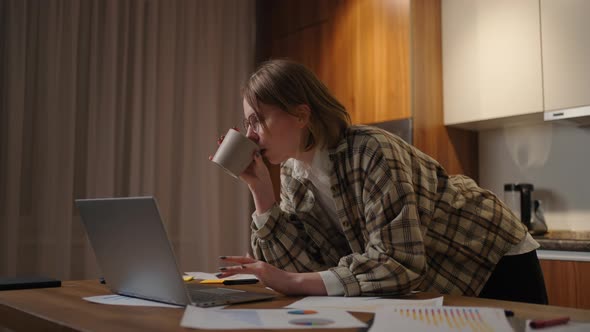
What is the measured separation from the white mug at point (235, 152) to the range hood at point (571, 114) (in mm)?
1661

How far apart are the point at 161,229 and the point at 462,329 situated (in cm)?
44

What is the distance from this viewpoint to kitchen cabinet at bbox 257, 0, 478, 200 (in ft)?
8.95

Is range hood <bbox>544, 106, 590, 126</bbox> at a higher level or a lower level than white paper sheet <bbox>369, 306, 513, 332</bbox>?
higher

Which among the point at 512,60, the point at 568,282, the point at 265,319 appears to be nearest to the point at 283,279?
the point at 265,319

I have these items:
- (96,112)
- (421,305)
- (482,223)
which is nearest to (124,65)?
(96,112)

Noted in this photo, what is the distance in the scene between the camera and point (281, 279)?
958 mm

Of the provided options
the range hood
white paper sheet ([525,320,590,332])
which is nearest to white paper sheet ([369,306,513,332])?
white paper sheet ([525,320,590,332])

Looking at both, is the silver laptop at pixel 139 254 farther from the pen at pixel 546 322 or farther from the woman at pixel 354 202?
the pen at pixel 546 322

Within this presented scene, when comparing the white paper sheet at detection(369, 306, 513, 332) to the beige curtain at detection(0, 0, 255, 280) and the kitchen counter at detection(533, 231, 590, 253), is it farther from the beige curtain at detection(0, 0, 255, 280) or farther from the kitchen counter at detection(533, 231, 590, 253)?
the beige curtain at detection(0, 0, 255, 280)

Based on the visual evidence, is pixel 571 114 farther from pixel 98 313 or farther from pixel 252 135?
pixel 98 313

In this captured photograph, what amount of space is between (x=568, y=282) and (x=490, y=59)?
1093 millimetres

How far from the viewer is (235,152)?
1245mm

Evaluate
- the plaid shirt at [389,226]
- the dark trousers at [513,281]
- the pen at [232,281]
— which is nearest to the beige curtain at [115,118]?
the pen at [232,281]

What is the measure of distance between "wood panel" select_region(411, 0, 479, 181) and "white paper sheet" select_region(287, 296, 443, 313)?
1823mm
